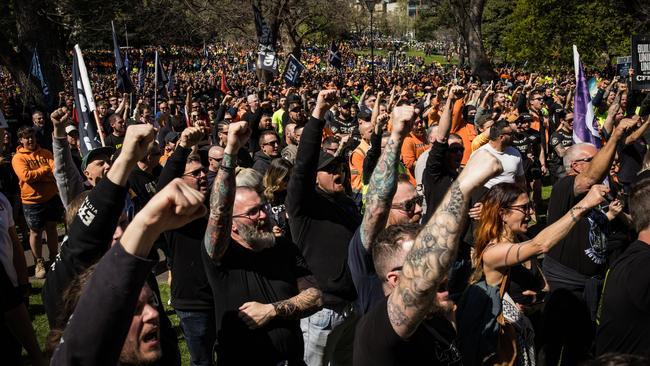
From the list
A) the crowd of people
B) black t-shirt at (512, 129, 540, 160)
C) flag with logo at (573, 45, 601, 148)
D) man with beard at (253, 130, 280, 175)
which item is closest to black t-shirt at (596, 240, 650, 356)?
the crowd of people

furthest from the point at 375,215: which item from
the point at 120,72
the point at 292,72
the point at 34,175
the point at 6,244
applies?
the point at 292,72

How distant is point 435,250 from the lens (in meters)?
2.28

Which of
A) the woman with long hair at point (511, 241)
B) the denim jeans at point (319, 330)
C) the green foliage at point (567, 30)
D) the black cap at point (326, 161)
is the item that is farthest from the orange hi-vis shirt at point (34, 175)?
the green foliage at point (567, 30)

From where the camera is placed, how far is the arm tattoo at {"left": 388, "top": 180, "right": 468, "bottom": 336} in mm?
2260

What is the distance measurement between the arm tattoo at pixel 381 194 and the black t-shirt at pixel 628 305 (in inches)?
54.0

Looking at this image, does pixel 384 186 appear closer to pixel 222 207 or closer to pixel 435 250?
pixel 222 207

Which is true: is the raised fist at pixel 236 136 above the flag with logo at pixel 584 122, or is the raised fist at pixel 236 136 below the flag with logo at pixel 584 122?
above

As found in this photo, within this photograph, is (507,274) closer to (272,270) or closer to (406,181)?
(406,181)

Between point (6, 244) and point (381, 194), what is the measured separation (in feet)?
7.73

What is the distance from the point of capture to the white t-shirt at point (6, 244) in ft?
13.0

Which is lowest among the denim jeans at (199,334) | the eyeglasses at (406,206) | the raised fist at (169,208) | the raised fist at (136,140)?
the denim jeans at (199,334)

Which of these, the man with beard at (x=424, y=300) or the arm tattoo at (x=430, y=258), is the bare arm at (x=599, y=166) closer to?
the man with beard at (x=424, y=300)

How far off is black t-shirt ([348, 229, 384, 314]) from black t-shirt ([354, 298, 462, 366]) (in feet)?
1.87

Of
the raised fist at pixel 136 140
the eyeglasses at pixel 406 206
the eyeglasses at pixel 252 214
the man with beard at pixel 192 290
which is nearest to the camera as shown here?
the raised fist at pixel 136 140
